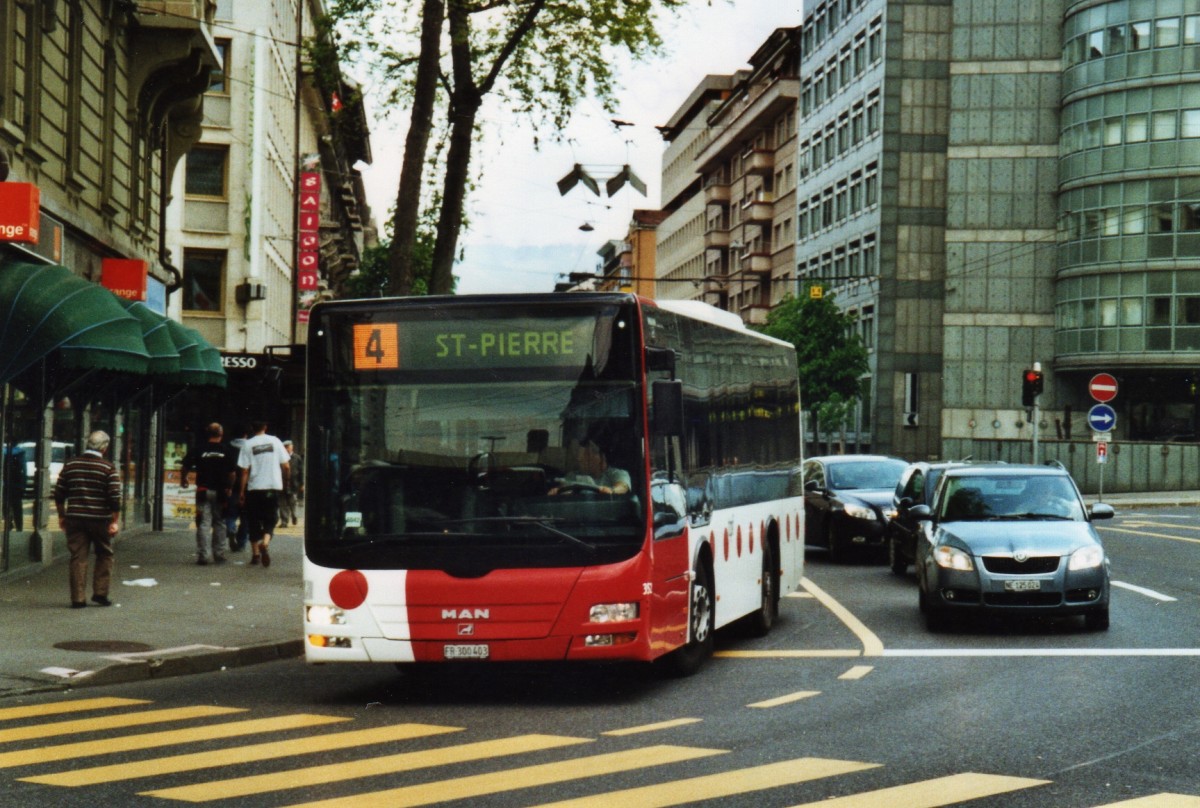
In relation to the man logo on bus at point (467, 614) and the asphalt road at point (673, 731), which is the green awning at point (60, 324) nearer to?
the asphalt road at point (673, 731)

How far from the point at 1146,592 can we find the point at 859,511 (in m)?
5.89

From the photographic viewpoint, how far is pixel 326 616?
471 inches

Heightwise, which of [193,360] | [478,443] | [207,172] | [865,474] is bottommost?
[865,474]

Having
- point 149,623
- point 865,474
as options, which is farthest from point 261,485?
point 865,474

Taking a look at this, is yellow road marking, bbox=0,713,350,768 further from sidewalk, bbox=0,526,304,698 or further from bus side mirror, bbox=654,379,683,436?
bus side mirror, bbox=654,379,683,436

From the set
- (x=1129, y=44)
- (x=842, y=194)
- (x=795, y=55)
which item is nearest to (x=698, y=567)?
(x=1129, y=44)

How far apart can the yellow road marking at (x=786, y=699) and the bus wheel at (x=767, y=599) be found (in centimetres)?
425

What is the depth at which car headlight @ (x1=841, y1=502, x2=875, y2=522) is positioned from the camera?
26.2 meters

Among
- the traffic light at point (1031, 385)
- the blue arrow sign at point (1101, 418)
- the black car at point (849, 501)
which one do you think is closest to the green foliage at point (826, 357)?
the blue arrow sign at point (1101, 418)

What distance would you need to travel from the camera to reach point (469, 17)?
25.6m

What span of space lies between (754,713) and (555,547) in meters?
1.64

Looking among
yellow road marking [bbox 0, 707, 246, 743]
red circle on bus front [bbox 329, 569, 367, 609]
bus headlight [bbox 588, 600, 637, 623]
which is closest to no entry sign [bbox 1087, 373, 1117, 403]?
bus headlight [bbox 588, 600, 637, 623]

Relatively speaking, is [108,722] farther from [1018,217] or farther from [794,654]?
[1018,217]

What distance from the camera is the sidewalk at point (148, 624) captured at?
44.1 ft
